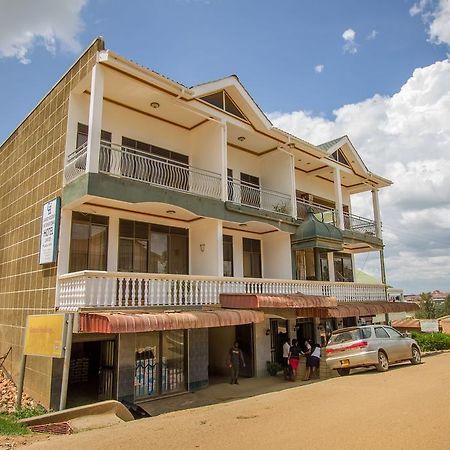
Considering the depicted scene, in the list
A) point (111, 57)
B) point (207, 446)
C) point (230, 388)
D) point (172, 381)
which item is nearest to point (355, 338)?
point (230, 388)

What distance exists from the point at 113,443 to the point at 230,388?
28.2ft

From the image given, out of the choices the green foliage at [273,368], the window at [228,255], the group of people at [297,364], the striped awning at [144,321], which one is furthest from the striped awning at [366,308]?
the striped awning at [144,321]

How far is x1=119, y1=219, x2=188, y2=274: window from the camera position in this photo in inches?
579

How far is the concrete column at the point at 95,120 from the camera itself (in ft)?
39.9

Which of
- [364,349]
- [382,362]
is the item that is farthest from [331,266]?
[364,349]

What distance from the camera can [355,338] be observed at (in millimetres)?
13992

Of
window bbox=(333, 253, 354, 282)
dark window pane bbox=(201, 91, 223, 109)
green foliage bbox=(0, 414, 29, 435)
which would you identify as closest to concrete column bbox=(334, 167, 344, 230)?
window bbox=(333, 253, 354, 282)

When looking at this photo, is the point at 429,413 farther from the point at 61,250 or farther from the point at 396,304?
the point at 396,304

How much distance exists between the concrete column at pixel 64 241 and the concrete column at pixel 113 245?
1439 millimetres

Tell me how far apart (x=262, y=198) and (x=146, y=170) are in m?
7.39

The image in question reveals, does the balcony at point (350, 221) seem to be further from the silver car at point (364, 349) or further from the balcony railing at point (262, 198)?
the silver car at point (364, 349)


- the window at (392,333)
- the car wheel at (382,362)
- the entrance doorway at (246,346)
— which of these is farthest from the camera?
the entrance doorway at (246,346)

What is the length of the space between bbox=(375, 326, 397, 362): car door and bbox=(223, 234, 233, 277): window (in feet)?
22.1

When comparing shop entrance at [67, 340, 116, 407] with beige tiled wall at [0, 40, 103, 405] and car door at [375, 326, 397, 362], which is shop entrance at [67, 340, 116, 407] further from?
car door at [375, 326, 397, 362]
